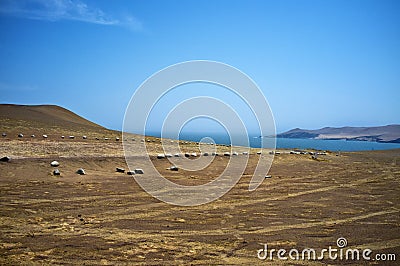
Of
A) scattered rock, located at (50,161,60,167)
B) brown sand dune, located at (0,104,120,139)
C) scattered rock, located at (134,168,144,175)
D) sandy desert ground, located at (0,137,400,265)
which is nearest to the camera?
sandy desert ground, located at (0,137,400,265)

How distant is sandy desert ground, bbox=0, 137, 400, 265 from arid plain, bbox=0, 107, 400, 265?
25 mm

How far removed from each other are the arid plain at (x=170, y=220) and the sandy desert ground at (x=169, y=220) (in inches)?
1.0

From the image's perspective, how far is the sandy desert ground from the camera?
682 cm

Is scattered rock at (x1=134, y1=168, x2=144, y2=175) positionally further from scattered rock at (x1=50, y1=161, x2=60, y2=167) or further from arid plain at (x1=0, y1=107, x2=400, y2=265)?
scattered rock at (x1=50, y1=161, x2=60, y2=167)

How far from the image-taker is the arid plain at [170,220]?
6832mm

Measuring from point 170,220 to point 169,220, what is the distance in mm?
29

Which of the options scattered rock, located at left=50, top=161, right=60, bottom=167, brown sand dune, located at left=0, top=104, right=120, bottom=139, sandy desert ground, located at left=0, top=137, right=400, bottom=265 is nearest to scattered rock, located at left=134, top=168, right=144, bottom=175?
sandy desert ground, located at left=0, top=137, right=400, bottom=265

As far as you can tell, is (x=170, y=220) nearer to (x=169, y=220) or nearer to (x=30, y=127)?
(x=169, y=220)

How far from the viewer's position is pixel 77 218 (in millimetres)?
9258

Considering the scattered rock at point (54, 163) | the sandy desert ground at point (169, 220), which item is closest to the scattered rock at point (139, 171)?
the sandy desert ground at point (169, 220)

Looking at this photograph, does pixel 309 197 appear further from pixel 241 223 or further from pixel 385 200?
pixel 241 223

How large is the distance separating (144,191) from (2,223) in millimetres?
5949

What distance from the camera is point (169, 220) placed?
949cm

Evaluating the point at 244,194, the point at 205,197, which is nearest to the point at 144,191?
the point at 205,197
